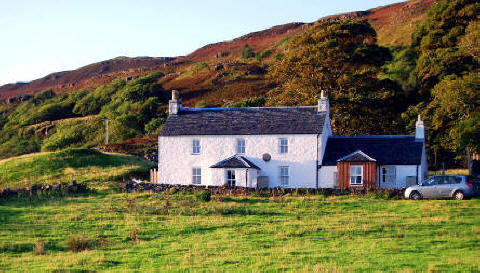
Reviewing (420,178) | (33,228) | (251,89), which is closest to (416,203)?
(420,178)

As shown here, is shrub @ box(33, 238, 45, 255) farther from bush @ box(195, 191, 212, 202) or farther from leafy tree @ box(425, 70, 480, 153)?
leafy tree @ box(425, 70, 480, 153)

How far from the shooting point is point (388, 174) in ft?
143

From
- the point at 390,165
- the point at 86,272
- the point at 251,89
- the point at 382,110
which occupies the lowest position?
the point at 86,272

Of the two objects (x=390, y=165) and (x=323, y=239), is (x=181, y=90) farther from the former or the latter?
(x=323, y=239)

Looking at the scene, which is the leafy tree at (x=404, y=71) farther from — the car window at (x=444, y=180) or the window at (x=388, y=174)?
the car window at (x=444, y=180)

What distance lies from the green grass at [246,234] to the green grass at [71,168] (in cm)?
1286

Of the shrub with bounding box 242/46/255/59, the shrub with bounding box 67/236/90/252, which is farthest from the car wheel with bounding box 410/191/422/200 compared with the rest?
the shrub with bounding box 242/46/255/59

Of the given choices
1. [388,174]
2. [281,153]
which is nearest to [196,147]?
[281,153]

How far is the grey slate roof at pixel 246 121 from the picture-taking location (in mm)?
46031

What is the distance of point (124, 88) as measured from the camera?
125125 millimetres

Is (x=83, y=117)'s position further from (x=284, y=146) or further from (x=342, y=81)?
(x=284, y=146)

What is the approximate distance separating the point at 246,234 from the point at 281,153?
71.7 ft

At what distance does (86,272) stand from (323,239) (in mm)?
9232

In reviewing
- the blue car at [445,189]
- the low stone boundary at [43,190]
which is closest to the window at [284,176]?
the blue car at [445,189]
